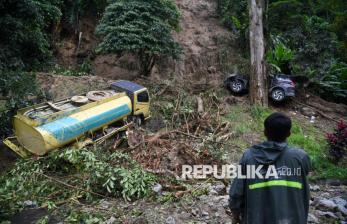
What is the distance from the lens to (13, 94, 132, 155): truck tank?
745 centimetres

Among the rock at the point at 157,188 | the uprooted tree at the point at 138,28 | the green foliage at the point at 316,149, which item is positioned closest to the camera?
the rock at the point at 157,188

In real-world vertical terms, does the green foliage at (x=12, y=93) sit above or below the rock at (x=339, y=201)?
above

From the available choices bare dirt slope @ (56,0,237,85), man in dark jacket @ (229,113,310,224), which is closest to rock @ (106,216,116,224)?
man in dark jacket @ (229,113,310,224)

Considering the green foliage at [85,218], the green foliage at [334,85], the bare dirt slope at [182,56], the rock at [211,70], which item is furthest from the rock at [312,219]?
the rock at [211,70]

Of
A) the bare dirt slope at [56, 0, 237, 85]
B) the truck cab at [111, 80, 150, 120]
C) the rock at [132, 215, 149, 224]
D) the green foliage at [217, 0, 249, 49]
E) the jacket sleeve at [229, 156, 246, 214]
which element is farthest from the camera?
the green foliage at [217, 0, 249, 49]

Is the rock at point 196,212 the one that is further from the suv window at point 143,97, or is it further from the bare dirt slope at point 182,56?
the bare dirt slope at point 182,56

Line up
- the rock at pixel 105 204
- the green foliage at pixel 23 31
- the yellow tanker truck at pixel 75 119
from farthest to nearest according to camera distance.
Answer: the green foliage at pixel 23 31, the yellow tanker truck at pixel 75 119, the rock at pixel 105 204

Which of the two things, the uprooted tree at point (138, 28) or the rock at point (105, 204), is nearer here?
the rock at point (105, 204)

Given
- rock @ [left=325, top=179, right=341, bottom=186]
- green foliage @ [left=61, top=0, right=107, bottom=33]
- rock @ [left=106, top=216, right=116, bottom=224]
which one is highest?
green foliage @ [left=61, top=0, right=107, bottom=33]

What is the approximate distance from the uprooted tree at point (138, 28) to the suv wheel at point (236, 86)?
253cm

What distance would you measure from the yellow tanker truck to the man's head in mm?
5564

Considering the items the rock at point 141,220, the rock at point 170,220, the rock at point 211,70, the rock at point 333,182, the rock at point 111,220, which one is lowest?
the rock at point 333,182

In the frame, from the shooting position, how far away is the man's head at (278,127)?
9.35ft

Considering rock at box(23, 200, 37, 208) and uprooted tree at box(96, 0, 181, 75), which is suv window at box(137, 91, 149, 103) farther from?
rock at box(23, 200, 37, 208)
